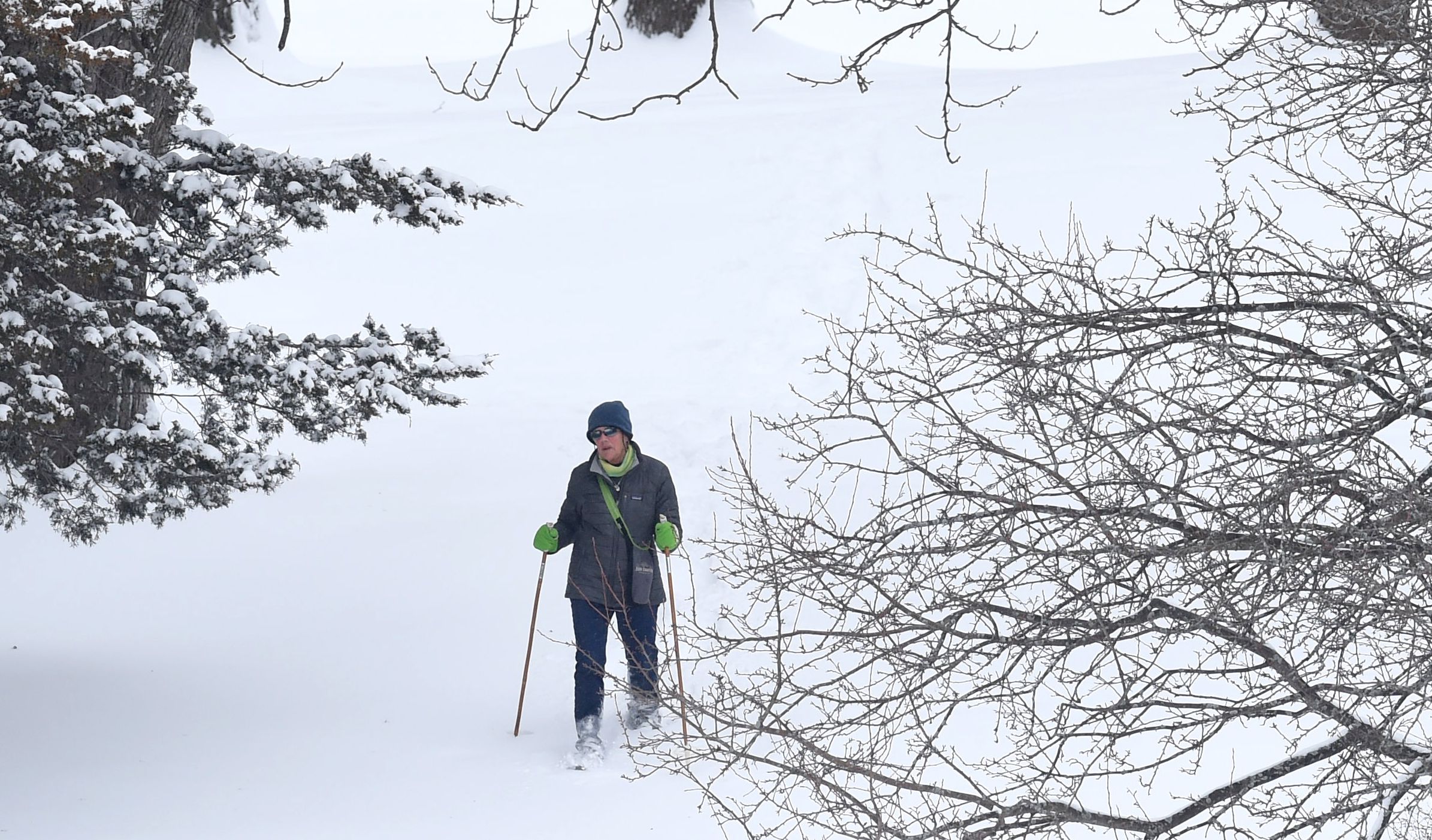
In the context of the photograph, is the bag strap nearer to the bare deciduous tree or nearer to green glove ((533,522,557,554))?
green glove ((533,522,557,554))

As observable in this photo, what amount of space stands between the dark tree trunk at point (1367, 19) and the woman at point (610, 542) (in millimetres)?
3580

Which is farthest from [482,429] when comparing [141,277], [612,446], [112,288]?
[612,446]

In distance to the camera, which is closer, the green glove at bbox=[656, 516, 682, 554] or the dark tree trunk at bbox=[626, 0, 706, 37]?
the green glove at bbox=[656, 516, 682, 554]

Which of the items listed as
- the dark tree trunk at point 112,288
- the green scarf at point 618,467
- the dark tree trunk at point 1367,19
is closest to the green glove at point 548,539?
the green scarf at point 618,467

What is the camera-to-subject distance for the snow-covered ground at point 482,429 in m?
6.84

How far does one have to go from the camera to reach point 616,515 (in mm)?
7137

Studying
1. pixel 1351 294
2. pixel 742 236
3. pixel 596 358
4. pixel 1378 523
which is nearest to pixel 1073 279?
pixel 1351 294

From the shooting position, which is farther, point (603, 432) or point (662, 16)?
point (662, 16)

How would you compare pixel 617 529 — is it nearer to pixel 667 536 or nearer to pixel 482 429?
pixel 667 536

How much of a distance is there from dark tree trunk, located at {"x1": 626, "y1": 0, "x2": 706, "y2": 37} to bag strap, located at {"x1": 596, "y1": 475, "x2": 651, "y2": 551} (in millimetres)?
19835

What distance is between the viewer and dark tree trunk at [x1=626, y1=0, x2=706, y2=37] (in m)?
25.5

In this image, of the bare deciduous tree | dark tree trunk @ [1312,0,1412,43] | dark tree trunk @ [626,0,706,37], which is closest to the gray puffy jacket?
the bare deciduous tree

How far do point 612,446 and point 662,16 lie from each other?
65.3 feet

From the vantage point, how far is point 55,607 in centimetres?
947
